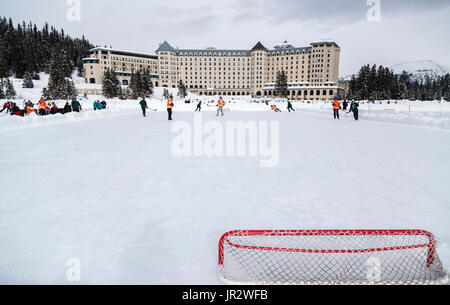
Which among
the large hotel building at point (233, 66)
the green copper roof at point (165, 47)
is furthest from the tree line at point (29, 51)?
the green copper roof at point (165, 47)

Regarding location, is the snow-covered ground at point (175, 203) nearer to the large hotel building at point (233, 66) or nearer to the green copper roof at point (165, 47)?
the large hotel building at point (233, 66)

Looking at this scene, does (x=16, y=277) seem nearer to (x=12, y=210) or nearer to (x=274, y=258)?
(x=12, y=210)

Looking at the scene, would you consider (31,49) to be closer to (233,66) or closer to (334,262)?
(233,66)

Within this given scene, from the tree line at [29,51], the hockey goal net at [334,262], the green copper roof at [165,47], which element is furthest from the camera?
the green copper roof at [165,47]

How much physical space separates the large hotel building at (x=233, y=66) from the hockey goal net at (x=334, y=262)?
11513 cm

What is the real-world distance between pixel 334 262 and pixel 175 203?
8.27 feet

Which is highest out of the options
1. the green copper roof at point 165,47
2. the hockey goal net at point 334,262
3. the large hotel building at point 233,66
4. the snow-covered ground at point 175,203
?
the green copper roof at point 165,47

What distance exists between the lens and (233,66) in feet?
445

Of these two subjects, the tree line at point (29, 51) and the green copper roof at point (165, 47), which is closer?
the tree line at point (29, 51)

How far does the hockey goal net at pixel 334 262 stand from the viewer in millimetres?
2713

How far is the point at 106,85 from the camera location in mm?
58500

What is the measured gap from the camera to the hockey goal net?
2713 mm

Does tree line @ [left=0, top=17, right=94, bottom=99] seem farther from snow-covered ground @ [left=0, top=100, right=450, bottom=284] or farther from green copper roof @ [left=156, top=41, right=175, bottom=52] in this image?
snow-covered ground @ [left=0, top=100, right=450, bottom=284]
